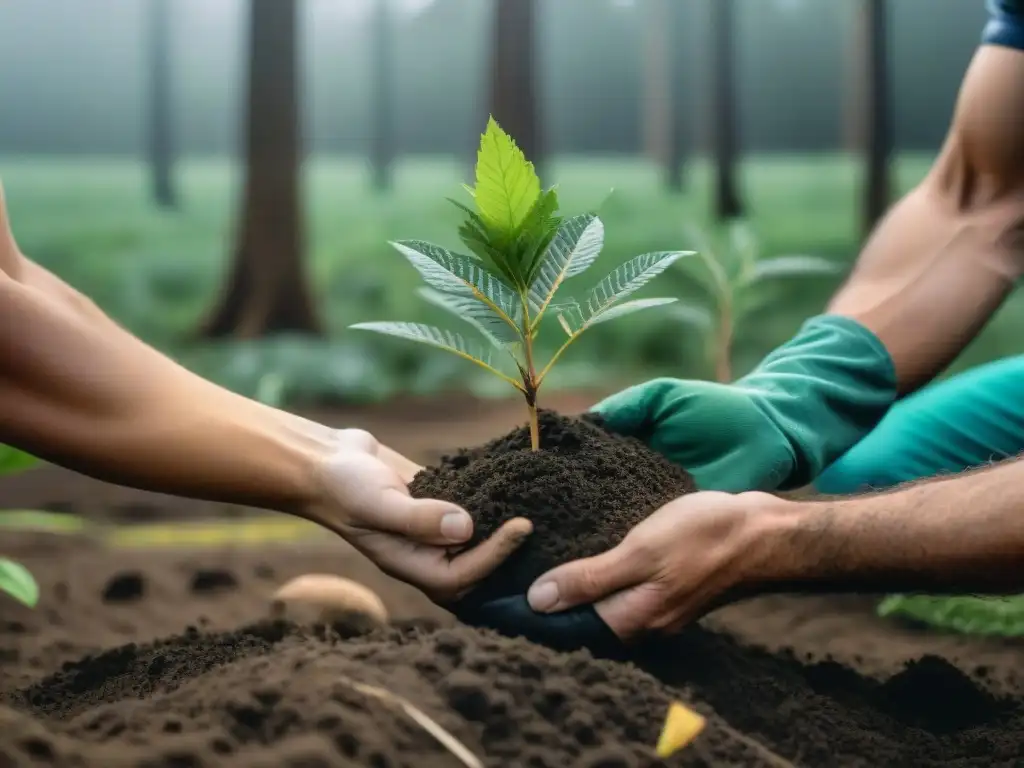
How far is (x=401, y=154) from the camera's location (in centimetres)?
342

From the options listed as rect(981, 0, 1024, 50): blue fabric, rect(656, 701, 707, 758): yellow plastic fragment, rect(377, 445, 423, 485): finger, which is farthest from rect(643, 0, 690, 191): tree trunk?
rect(656, 701, 707, 758): yellow plastic fragment

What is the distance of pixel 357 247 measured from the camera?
3.15m

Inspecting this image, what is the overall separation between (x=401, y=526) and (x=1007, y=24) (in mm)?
968

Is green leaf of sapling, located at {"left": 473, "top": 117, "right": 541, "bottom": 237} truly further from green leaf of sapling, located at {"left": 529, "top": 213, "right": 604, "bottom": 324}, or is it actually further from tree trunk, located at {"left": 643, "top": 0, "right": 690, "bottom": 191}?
tree trunk, located at {"left": 643, "top": 0, "right": 690, "bottom": 191}

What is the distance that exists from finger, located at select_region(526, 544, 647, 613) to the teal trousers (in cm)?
61

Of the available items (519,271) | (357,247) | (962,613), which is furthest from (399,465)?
(357,247)

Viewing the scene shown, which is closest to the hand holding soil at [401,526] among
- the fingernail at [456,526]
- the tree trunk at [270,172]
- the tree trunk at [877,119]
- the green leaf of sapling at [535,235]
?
the fingernail at [456,526]

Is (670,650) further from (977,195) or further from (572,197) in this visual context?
(572,197)

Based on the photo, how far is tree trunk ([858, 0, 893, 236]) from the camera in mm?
3125

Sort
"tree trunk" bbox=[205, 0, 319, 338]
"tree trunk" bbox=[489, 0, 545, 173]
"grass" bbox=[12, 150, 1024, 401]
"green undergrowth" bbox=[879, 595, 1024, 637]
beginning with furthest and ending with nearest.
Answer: "tree trunk" bbox=[205, 0, 319, 338] < "grass" bbox=[12, 150, 1024, 401] < "tree trunk" bbox=[489, 0, 545, 173] < "green undergrowth" bbox=[879, 595, 1024, 637]

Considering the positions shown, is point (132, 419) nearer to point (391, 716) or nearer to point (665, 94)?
point (391, 716)

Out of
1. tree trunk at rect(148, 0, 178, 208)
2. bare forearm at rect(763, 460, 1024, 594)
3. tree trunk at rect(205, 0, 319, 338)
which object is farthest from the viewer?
tree trunk at rect(148, 0, 178, 208)

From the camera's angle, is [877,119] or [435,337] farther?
[877,119]

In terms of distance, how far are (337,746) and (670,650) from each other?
1.17 ft
